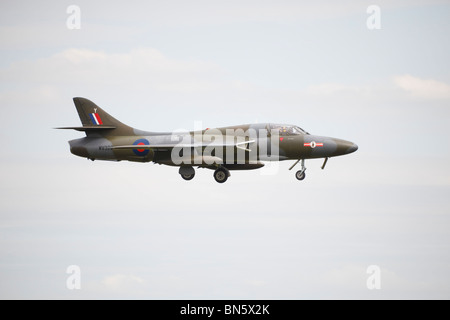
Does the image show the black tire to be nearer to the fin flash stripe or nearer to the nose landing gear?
the nose landing gear

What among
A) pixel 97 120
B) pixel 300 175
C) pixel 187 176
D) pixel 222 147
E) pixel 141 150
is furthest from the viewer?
pixel 97 120

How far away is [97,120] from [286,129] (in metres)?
9.99

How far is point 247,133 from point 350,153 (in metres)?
5.41

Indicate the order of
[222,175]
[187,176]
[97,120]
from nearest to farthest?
[222,175] → [187,176] → [97,120]

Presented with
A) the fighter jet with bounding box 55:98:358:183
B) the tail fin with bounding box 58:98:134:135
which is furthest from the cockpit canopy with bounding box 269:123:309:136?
the tail fin with bounding box 58:98:134:135

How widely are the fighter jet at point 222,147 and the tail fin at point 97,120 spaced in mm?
263

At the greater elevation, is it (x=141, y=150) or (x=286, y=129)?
(x=286, y=129)

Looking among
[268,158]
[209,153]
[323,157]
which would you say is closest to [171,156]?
[209,153]

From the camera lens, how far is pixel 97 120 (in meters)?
36.5

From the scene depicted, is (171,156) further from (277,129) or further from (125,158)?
(277,129)

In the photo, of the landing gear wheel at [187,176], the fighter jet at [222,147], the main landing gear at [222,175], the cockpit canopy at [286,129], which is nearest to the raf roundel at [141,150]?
the fighter jet at [222,147]

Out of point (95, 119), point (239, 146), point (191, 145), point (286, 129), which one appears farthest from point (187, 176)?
point (95, 119)

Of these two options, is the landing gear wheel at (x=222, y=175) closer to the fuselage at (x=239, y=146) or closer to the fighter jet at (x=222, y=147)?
the fighter jet at (x=222, y=147)

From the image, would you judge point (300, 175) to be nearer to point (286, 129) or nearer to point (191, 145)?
point (286, 129)
